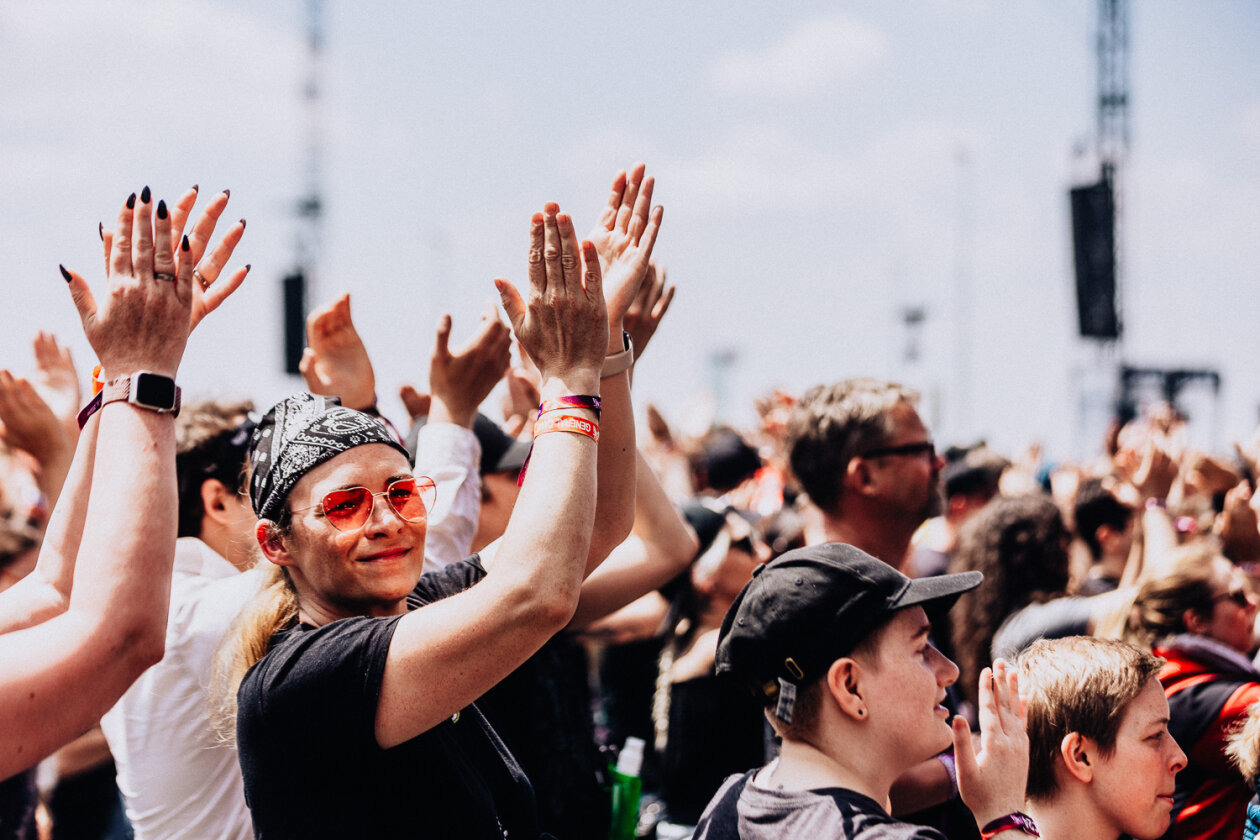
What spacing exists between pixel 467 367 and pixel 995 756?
1501mm

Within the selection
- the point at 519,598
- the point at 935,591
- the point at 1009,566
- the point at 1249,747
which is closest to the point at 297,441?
the point at 519,598

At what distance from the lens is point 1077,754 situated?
239 centimetres

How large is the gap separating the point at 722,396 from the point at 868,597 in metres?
49.9

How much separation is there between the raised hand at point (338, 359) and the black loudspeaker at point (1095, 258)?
45.2 ft

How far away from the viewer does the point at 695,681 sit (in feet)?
13.7

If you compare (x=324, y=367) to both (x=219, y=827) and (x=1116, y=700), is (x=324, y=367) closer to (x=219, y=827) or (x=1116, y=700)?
(x=219, y=827)

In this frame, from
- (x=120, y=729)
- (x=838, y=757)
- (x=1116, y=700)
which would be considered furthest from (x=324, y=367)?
(x=1116, y=700)

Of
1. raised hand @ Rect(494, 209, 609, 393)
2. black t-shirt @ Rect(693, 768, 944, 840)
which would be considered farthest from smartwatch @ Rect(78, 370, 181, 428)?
black t-shirt @ Rect(693, 768, 944, 840)

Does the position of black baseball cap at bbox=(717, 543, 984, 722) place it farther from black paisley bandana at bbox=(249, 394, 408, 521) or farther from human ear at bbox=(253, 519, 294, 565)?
human ear at bbox=(253, 519, 294, 565)

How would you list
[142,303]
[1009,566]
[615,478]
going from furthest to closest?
1. [1009,566]
2. [615,478]
3. [142,303]

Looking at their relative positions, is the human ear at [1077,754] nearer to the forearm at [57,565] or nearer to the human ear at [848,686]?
the human ear at [848,686]

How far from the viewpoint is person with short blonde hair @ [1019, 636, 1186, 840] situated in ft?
7.72

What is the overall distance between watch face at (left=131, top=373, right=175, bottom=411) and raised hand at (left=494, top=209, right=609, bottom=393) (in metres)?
0.55

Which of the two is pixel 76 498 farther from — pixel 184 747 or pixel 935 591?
pixel 935 591
